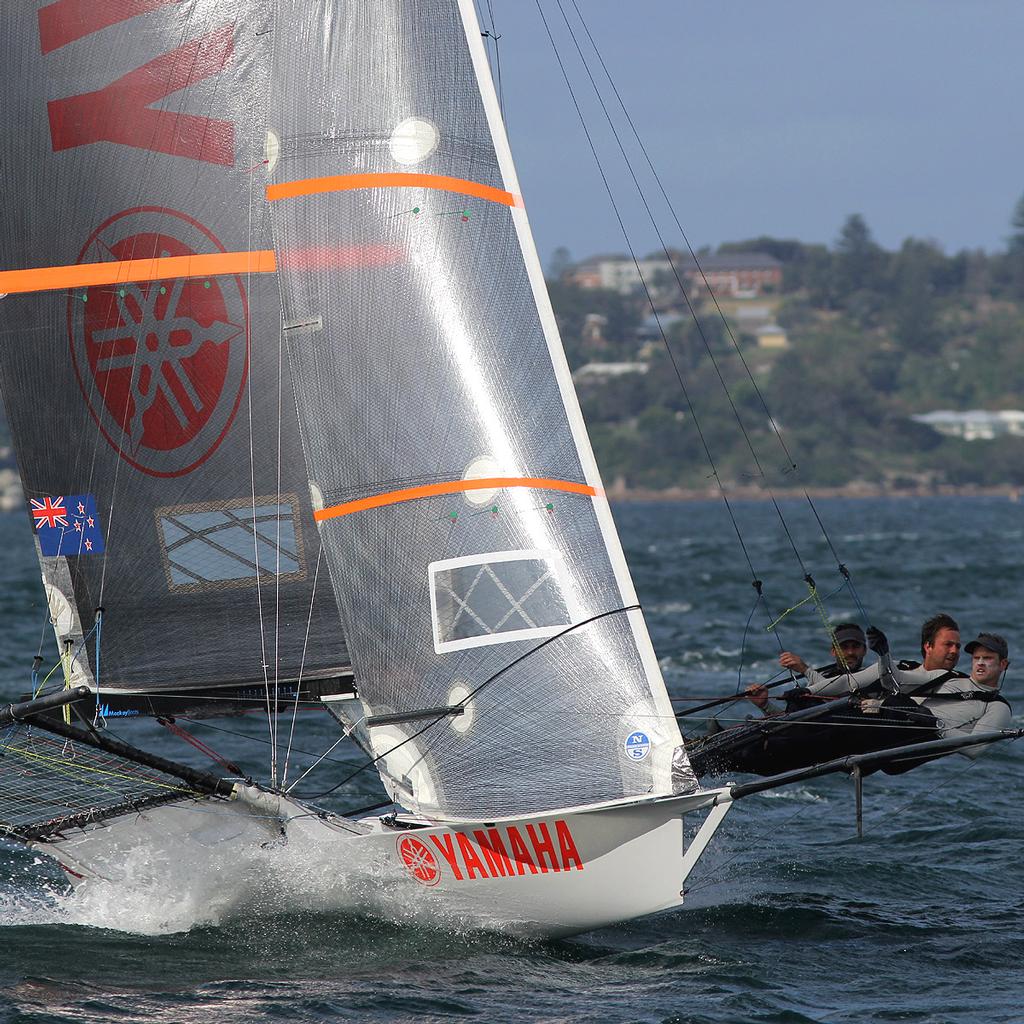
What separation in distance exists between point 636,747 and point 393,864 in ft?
3.56

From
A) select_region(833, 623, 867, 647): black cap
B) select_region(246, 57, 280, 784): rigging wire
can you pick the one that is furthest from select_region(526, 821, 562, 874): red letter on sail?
select_region(833, 623, 867, 647): black cap

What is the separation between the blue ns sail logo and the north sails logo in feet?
1.19

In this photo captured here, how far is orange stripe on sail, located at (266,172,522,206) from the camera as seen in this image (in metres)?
7.42

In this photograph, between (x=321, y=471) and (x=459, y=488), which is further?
(x=321, y=471)

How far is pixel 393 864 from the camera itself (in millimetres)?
7262

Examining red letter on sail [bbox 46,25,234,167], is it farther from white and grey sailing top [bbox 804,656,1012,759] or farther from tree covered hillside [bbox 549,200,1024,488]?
tree covered hillside [bbox 549,200,1024,488]

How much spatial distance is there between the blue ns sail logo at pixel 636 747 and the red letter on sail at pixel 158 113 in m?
3.02

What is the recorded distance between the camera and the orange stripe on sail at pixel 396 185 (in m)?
7.42

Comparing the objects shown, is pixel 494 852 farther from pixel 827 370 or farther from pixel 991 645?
pixel 827 370

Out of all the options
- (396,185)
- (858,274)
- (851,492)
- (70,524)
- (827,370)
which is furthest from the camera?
(858,274)

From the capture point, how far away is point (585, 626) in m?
7.14

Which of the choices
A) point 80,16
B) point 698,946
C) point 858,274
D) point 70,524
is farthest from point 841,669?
point 858,274

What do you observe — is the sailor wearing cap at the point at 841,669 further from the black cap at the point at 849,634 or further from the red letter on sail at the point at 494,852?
the red letter on sail at the point at 494,852

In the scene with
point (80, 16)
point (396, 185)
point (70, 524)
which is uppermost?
point (80, 16)
